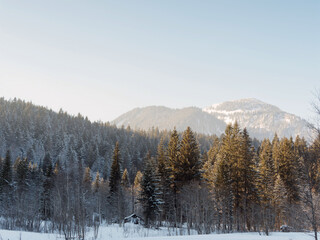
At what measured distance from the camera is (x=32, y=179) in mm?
59438

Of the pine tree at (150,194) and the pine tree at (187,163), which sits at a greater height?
the pine tree at (187,163)

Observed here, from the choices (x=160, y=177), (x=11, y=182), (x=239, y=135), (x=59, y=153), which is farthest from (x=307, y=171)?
(x=59, y=153)

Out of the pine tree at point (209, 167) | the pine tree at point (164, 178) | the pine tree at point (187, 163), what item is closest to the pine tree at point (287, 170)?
the pine tree at point (209, 167)

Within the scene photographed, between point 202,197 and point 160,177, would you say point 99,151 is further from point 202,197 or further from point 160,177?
point 202,197

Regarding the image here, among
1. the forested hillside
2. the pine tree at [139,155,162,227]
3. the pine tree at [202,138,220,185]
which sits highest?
the forested hillside

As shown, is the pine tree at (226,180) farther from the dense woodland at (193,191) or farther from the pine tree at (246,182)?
the pine tree at (246,182)

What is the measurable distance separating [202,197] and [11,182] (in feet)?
144

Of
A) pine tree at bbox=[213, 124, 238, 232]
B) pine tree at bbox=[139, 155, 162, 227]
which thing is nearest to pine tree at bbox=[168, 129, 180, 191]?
pine tree at bbox=[139, 155, 162, 227]

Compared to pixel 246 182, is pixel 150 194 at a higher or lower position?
lower

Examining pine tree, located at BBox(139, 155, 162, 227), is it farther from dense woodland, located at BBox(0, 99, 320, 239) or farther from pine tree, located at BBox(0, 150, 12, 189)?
pine tree, located at BBox(0, 150, 12, 189)

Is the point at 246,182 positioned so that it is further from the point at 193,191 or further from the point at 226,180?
the point at 193,191

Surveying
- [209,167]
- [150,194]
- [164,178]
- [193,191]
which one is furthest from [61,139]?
[193,191]

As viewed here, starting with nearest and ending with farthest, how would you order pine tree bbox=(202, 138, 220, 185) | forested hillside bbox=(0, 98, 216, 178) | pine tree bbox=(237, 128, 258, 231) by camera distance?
pine tree bbox=(237, 128, 258, 231) < pine tree bbox=(202, 138, 220, 185) < forested hillside bbox=(0, 98, 216, 178)

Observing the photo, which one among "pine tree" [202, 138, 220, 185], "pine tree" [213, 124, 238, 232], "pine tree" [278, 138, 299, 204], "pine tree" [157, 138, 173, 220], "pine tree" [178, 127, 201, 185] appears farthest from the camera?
"pine tree" [278, 138, 299, 204]
